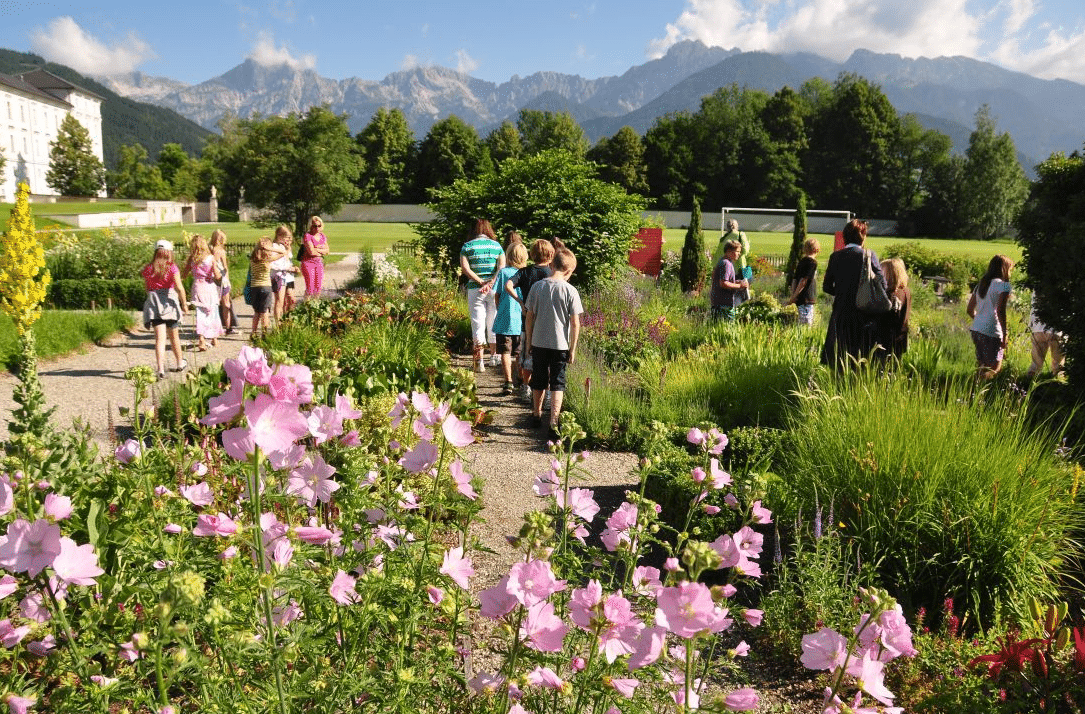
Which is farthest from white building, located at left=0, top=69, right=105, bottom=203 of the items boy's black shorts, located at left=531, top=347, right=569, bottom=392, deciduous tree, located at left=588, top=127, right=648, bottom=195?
boy's black shorts, located at left=531, top=347, right=569, bottom=392

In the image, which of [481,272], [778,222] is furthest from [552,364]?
[778,222]

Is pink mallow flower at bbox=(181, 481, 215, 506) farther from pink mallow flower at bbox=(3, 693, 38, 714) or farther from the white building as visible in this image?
the white building

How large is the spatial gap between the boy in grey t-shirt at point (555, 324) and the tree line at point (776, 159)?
49.7 metres

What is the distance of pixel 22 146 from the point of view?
3610 inches

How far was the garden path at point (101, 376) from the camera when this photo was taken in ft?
22.3

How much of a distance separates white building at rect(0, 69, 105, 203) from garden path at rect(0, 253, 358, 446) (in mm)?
81586

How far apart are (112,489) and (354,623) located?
57.4 inches

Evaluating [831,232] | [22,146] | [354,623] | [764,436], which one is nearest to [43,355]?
[764,436]

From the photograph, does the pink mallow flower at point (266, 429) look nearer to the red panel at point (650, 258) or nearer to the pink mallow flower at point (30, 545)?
the pink mallow flower at point (30, 545)

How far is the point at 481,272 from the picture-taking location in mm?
8523

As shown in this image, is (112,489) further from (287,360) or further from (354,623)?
(287,360)

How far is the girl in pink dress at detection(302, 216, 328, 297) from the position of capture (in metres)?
10.8

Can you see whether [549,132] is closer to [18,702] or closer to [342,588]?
[342,588]

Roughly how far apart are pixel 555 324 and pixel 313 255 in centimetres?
597
